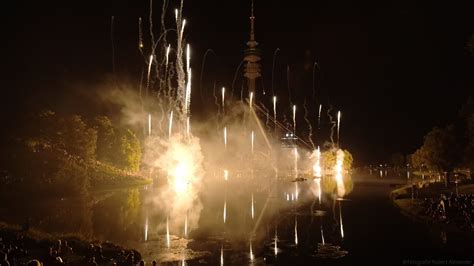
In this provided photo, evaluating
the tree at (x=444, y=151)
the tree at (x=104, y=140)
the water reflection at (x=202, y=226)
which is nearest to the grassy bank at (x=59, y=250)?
the water reflection at (x=202, y=226)

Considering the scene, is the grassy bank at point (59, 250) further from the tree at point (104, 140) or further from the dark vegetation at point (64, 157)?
the tree at point (104, 140)

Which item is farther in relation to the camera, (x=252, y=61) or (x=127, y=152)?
(x=252, y=61)

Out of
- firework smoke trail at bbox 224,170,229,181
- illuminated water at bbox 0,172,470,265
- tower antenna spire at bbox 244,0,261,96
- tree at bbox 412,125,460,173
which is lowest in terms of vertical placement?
illuminated water at bbox 0,172,470,265

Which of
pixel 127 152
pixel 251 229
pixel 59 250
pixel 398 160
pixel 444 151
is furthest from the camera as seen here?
pixel 398 160

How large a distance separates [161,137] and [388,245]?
2403 inches

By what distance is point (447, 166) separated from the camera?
47812mm

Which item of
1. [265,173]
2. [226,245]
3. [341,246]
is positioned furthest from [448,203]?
[265,173]

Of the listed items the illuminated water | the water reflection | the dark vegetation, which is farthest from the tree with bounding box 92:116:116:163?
the illuminated water

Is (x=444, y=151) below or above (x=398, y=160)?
below

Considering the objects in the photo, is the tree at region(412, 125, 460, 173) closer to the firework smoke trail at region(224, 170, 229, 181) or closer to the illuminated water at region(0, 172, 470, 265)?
the illuminated water at region(0, 172, 470, 265)

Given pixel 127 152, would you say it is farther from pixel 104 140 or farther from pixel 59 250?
pixel 59 250

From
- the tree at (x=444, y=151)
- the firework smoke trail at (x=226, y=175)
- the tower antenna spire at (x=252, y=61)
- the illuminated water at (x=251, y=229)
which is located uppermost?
the tower antenna spire at (x=252, y=61)

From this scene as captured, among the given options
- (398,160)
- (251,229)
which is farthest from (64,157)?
(398,160)

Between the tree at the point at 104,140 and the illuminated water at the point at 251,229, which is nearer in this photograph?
the illuminated water at the point at 251,229
